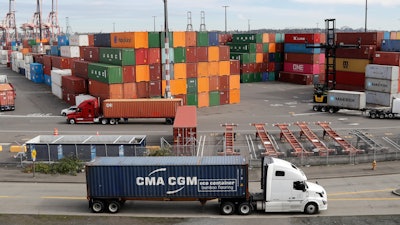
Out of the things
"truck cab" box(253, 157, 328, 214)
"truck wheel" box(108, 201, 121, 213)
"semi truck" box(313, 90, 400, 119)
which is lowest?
"truck wheel" box(108, 201, 121, 213)

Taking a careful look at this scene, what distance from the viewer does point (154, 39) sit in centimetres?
5647

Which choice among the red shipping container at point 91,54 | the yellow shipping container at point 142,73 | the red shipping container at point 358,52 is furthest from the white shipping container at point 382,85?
the red shipping container at point 91,54

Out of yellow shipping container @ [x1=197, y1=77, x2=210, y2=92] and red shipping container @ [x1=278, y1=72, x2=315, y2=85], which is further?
red shipping container @ [x1=278, y1=72, x2=315, y2=85]

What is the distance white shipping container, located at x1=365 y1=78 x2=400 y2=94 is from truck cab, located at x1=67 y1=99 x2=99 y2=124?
35.7m

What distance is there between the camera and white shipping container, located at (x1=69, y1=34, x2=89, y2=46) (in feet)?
300

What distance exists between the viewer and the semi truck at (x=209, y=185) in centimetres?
2378

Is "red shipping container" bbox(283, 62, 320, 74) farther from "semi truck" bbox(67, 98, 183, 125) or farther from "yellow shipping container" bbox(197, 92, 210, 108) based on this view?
"semi truck" bbox(67, 98, 183, 125)

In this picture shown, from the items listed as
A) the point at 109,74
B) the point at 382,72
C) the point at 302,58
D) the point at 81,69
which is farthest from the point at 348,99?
the point at 81,69

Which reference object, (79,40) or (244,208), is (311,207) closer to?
(244,208)

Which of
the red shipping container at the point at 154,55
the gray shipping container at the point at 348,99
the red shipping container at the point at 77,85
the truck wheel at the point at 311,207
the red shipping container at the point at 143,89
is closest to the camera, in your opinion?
the truck wheel at the point at 311,207

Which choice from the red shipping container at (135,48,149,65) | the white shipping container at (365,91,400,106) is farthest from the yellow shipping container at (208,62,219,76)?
the white shipping container at (365,91,400,106)

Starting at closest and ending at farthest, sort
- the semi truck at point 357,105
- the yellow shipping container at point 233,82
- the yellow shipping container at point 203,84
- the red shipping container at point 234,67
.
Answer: the semi truck at point 357,105 < the yellow shipping container at point 203,84 < the yellow shipping container at point 233,82 < the red shipping container at point 234,67

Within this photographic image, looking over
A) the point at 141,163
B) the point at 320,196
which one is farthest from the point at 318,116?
the point at 141,163

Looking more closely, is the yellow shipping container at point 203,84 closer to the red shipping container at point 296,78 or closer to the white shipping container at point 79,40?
the red shipping container at point 296,78
